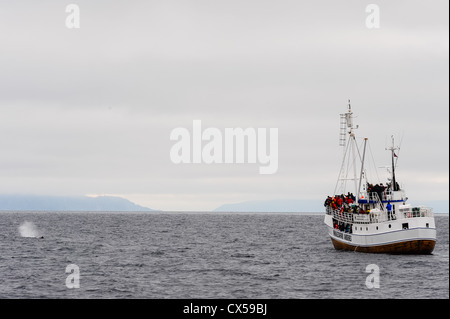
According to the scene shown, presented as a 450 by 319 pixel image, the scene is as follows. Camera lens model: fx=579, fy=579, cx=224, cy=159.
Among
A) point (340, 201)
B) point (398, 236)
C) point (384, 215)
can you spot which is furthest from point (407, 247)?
point (340, 201)

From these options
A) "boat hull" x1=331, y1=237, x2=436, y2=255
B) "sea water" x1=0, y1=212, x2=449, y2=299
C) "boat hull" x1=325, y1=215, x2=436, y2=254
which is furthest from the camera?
"boat hull" x1=331, y1=237, x2=436, y2=255

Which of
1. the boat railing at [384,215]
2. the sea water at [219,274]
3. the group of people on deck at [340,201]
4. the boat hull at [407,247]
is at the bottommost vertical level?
the sea water at [219,274]

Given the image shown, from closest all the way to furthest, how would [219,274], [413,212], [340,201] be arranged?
[219,274] → [413,212] → [340,201]

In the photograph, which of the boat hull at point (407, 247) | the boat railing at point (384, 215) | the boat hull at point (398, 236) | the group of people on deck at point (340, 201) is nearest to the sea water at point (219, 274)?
the boat hull at point (407, 247)

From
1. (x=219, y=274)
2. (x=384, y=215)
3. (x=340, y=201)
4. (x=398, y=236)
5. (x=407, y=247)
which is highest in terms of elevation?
(x=340, y=201)

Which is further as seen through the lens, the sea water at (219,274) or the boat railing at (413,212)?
the boat railing at (413,212)

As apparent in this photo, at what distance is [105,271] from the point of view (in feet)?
218

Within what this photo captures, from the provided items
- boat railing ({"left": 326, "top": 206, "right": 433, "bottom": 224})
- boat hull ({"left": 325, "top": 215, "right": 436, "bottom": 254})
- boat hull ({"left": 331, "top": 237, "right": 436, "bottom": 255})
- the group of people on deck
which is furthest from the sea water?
the group of people on deck

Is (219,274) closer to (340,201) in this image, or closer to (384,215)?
(384,215)

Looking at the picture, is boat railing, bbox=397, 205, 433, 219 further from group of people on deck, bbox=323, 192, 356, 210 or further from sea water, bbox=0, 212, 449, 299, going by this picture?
group of people on deck, bbox=323, 192, 356, 210

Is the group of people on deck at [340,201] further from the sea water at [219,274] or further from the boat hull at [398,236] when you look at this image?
the boat hull at [398,236]

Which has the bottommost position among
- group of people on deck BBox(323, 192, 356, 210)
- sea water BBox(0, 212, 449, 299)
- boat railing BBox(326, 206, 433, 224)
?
sea water BBox(0, 212, 449, 299)

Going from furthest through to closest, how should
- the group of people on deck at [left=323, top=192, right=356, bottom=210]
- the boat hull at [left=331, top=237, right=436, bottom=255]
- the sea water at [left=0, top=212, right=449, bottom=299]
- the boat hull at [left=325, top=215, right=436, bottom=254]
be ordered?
the group of people on deck at [left=323, top=192, right=356, bottom=210]
the boat hull at [left=331, top=237, right=436, bottom=255]
the boat hull at [left=325, top=215, right=436, bottom=254]
the sea water at [left=0, top=212, right=449, bottom=299]
